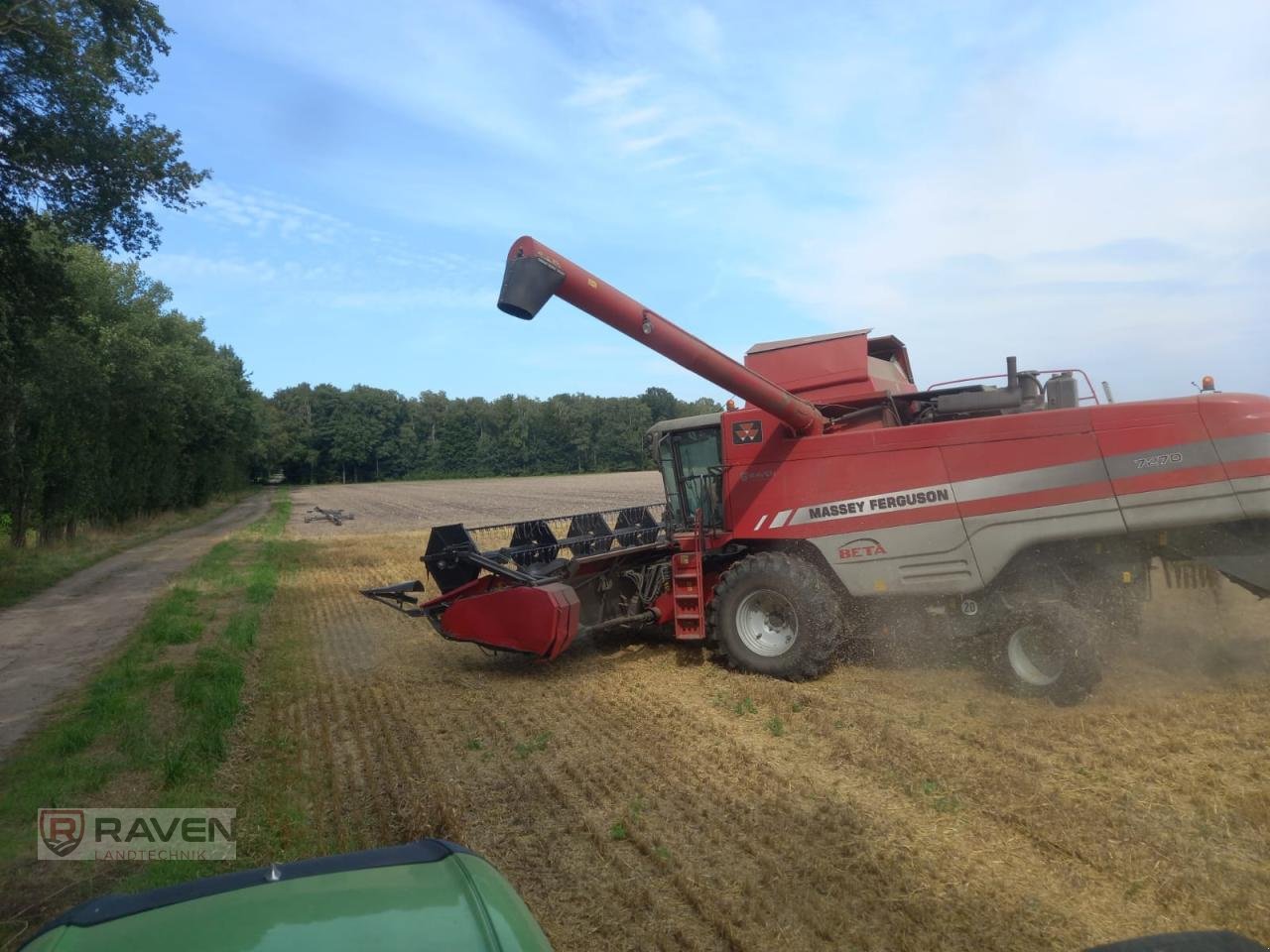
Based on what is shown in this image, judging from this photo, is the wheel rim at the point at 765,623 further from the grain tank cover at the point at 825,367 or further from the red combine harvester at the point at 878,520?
the grain tank cover at the point at 825,367

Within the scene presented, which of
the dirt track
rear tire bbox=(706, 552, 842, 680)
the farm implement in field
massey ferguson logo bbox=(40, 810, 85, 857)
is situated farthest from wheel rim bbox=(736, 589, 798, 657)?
the farm implement in field

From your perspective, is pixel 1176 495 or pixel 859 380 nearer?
pixel 1176 495

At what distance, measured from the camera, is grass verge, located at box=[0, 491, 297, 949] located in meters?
4.14

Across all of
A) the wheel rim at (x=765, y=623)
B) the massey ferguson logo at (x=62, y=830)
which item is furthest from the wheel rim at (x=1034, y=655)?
the massey ferguson logo at (x=62, y=830)

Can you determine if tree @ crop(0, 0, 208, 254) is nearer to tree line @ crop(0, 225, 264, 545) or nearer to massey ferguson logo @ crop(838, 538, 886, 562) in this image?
tree line @ crop(0, 225, 264, 545)

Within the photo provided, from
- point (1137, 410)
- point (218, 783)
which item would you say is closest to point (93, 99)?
point (218, 783)

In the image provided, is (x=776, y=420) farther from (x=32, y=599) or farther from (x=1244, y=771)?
(x=32, y=599)

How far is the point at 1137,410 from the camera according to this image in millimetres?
6172

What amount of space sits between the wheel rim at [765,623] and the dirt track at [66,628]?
576cm

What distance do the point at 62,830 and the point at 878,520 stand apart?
233 inches

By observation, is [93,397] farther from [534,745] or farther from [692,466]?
[534,745]

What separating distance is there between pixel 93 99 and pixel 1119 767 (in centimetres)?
1293

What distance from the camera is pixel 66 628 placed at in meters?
11.4

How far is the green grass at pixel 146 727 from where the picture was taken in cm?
516
